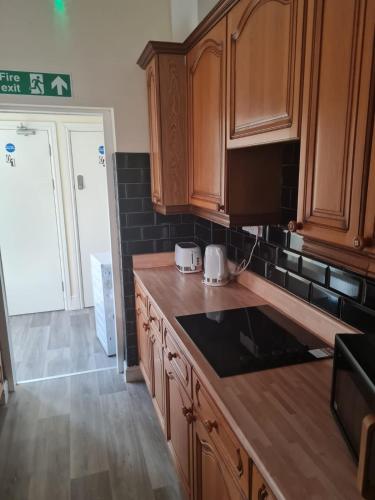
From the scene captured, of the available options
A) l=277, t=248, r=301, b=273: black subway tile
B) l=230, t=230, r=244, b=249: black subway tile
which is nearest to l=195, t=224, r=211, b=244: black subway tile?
l=230, t=230, r=244, b=249: black subway tile

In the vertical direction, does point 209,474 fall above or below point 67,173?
below

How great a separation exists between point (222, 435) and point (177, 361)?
50 cm

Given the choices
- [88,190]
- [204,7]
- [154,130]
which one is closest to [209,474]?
[154,130]

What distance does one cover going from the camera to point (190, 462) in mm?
1510

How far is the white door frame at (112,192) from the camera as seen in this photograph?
234cm

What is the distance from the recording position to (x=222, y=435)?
3.77 ft

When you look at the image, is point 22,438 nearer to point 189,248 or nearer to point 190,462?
Answer: point 190,462

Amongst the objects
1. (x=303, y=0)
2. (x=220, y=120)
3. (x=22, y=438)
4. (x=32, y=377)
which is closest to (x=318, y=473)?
(x=303, y=0)

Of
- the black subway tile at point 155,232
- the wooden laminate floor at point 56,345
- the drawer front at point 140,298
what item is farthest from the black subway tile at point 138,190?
the wooden laminate floor at point 56,345

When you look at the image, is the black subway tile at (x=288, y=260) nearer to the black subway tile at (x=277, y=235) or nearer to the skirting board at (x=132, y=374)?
the black subway tile at (x=277, y=235)

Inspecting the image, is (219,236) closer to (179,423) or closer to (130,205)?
(130,205)

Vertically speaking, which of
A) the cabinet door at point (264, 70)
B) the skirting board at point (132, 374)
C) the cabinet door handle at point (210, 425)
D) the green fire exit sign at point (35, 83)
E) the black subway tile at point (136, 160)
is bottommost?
the skirting board at point (132, 374)

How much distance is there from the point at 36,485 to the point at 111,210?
5.49ft

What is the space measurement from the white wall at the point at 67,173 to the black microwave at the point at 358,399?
11.2 feet
